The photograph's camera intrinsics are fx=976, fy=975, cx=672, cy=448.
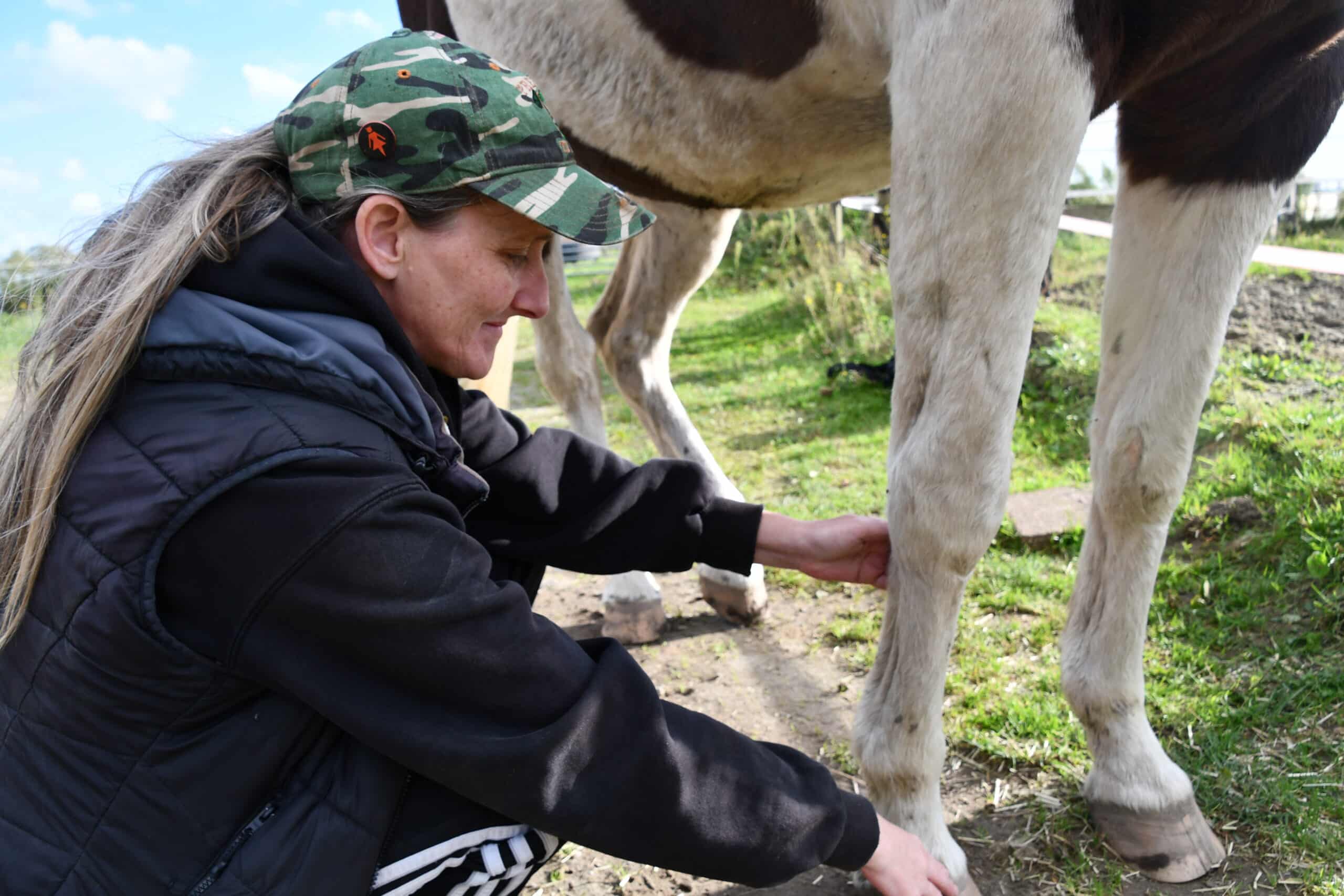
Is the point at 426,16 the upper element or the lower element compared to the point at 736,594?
upper

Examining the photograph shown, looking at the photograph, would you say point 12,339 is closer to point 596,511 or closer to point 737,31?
point 596,511

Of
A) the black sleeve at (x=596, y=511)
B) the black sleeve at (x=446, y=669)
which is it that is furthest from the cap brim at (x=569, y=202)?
the black sleeve at (x=596, y=511)

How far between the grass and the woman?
1009 mm

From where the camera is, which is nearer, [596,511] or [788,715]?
[596,511]

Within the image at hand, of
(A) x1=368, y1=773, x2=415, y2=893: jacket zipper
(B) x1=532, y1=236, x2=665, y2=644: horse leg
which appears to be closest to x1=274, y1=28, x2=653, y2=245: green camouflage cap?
(A) x1=368, y1=773, x2=415, y2=893: jacket zipper

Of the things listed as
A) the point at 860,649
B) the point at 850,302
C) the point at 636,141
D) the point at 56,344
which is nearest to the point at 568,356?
the point at 636,141

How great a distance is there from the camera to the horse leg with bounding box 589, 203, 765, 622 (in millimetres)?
3088

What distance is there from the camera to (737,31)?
184 centimetres

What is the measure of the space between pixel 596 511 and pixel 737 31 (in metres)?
0.94

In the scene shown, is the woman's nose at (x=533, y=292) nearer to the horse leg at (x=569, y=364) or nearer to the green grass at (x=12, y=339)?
the green grass at (x=12, y=339)

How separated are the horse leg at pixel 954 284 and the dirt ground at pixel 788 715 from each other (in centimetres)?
19

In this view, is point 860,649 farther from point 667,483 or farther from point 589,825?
point 589,825

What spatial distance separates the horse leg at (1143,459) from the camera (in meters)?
1.69

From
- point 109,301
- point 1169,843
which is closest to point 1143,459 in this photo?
point 1169,843
